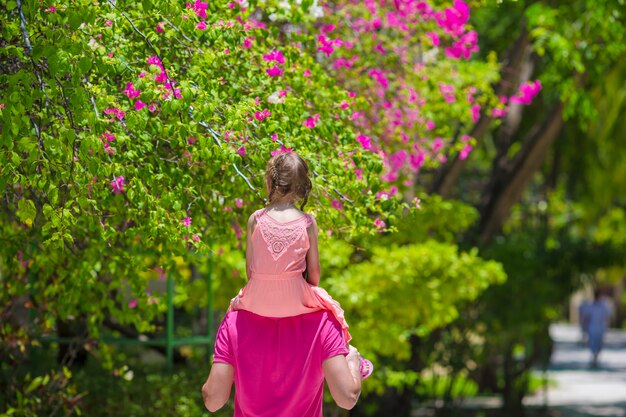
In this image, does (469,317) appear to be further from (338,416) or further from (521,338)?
(338,416)

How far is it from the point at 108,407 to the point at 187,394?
2.26 ft

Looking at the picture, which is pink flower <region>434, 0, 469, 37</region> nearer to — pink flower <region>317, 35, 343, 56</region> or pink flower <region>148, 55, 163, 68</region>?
pink flower <region>317, 35, 343, 56</region>

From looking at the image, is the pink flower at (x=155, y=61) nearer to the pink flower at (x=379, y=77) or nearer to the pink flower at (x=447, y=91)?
the pink flower at (x=379, y=77)

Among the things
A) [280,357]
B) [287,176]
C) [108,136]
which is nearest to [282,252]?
[287,176]

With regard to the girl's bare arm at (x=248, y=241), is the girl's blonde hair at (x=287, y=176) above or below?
above

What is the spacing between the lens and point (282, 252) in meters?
5.50

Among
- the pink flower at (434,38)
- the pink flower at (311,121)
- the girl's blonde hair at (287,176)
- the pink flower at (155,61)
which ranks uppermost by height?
the pink flower at (155,61)

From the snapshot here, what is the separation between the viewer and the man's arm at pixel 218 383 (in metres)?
5.62

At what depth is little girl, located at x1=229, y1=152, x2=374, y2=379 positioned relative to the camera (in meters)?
5.49

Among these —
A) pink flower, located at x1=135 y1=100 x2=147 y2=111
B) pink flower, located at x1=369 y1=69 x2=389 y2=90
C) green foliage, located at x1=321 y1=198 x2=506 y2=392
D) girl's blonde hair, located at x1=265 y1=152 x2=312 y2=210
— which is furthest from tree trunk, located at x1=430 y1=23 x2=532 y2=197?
girl's blonde hair, located at x1=265 y1=152 x2=312 y2=210

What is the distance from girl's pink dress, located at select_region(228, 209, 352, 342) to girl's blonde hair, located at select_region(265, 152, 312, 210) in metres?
0.12

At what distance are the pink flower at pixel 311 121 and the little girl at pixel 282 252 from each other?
123 cm

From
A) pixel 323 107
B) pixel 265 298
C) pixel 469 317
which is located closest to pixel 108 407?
pixel 323 107

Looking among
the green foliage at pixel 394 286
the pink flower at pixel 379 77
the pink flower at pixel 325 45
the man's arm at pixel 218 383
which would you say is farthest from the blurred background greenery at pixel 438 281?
the man's arm at pixel 218 383
